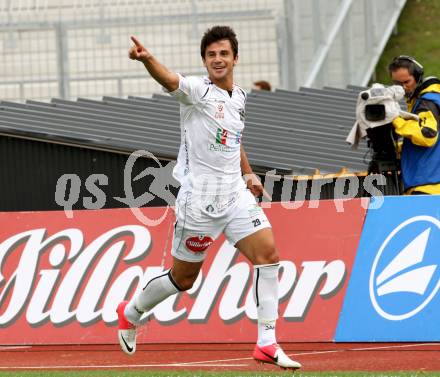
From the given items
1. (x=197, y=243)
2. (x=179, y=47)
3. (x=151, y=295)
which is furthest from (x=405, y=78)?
(x=179, y=47)

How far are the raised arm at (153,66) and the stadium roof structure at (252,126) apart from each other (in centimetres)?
500

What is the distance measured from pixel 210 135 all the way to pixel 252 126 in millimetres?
8072

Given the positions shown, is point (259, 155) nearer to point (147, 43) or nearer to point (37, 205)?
point (37, 205)

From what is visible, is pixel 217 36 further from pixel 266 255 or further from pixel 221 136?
pixel 266 255

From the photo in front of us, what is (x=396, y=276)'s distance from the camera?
11.3 meters

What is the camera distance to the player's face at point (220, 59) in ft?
30.8

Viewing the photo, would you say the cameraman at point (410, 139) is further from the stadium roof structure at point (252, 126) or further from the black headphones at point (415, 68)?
the stadium roof structure at point (252, 126)

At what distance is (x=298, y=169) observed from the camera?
47.8 ft

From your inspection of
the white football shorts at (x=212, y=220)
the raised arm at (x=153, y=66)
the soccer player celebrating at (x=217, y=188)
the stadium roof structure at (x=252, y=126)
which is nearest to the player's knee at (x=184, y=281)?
the soccer player celebrating at (x=217, y=188)

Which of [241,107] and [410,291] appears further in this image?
[410,291]

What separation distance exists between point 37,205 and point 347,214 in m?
4.76

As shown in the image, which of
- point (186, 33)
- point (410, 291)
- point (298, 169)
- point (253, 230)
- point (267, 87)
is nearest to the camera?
point (253, 230)

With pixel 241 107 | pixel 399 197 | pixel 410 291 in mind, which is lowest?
pixel 410 291

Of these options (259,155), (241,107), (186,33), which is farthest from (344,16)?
(241,107)
